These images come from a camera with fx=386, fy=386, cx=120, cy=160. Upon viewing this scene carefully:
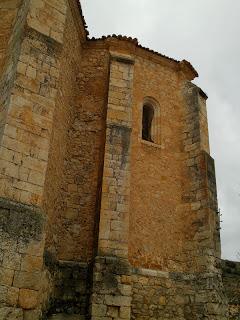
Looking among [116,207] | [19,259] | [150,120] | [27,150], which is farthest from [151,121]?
[19,259]

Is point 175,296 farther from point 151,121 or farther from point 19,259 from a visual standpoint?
point 151,121

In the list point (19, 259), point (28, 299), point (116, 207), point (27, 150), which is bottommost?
point (28, 299)

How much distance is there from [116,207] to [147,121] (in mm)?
3608

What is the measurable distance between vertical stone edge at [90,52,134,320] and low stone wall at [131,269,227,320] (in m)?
0.79

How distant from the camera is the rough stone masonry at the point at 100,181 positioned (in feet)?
21.3

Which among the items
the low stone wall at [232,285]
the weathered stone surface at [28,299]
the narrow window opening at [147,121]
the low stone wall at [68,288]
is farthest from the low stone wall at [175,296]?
the narrow window opening at [147,121]

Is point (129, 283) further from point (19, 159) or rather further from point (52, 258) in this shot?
point (19, 159)

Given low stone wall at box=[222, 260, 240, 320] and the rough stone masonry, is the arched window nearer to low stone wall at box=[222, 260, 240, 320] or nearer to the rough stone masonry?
the rough stone masonry

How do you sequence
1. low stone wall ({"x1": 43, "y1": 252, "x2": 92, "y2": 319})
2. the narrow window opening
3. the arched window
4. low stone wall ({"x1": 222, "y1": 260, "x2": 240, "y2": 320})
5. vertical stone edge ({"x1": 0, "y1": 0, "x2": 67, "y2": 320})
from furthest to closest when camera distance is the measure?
the narrow window opening → the arched window → low stone wall ({"x1": 222, "y1": 260, "x2": 240, "y2": 320}) → low stone wall ({"x1": 43, "y1": 252, "x2": 92, "y2": 319}) → vertical stone edge ({"x1": 0, "y1": 0, "x2": 67, "y2": 320})

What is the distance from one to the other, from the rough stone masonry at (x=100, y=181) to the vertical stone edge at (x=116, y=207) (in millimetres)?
25

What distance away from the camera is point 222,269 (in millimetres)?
9945

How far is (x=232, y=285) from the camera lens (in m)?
9.84

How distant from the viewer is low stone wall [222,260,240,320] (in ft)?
30.8

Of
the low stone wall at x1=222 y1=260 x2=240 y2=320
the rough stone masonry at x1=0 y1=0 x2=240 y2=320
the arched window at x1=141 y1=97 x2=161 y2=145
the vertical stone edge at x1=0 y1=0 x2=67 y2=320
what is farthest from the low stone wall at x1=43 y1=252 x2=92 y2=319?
the arched window at x1=141 y1=97 x2=161 y2=145
